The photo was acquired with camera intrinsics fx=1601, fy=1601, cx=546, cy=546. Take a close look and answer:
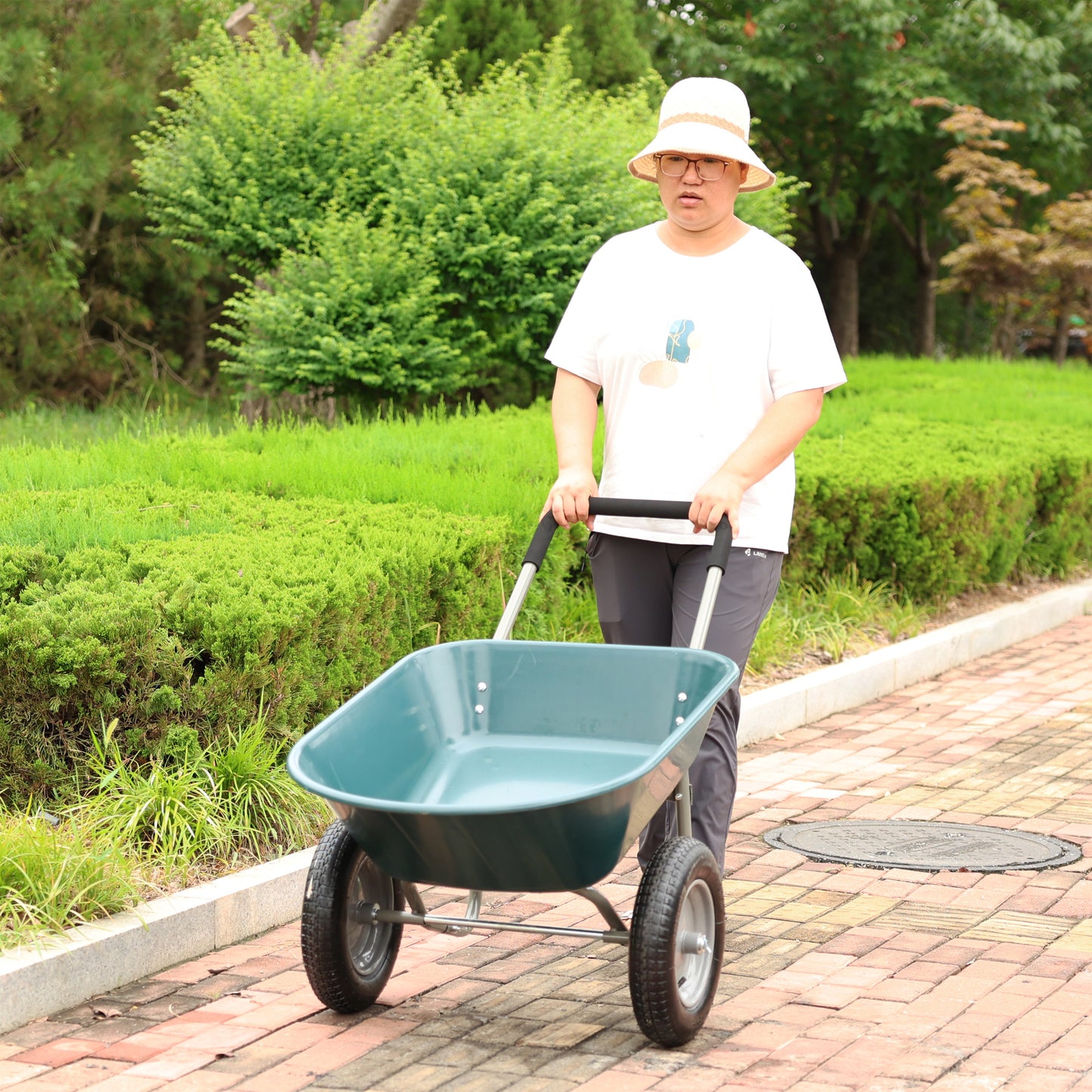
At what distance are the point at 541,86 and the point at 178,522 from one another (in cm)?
817

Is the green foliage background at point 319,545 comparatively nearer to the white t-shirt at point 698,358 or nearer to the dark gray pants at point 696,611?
the dark gray pants at point 696,611

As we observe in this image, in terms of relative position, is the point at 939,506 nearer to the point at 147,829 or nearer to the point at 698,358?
the point at 698,358

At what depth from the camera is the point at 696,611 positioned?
402 centimetres

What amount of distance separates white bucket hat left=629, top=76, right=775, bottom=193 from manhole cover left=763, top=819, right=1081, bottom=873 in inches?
85.4

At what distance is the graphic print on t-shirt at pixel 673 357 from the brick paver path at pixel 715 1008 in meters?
1.49

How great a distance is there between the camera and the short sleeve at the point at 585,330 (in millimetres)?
4066

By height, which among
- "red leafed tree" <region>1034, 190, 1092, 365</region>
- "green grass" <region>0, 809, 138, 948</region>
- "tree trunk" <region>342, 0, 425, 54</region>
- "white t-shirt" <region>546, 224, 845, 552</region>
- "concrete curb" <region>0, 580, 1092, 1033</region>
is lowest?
"concrete curb" <region>0, 580, 1092, 1033</region>

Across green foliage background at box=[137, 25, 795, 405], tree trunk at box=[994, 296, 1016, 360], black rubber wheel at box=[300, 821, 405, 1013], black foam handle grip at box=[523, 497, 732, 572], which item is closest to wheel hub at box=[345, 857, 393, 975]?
black rubber wheel at box=[300, 821, 405, 1013]

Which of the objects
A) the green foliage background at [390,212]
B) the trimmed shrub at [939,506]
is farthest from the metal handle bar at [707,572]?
the green foliage background at [390,212]

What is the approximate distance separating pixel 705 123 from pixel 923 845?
2.47 metres

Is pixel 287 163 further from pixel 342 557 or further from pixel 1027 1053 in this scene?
pixel 1027 1053

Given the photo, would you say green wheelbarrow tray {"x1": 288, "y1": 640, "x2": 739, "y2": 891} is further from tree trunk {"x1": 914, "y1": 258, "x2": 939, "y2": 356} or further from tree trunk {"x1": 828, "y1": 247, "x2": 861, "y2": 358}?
tree trunk {"x1": 914, "y1": 258, "x2": 939, "y2": 356}

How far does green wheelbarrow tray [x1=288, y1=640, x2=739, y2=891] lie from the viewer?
3283 mm

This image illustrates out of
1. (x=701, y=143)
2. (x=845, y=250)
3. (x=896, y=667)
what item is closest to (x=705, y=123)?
(x=701, y=143)
